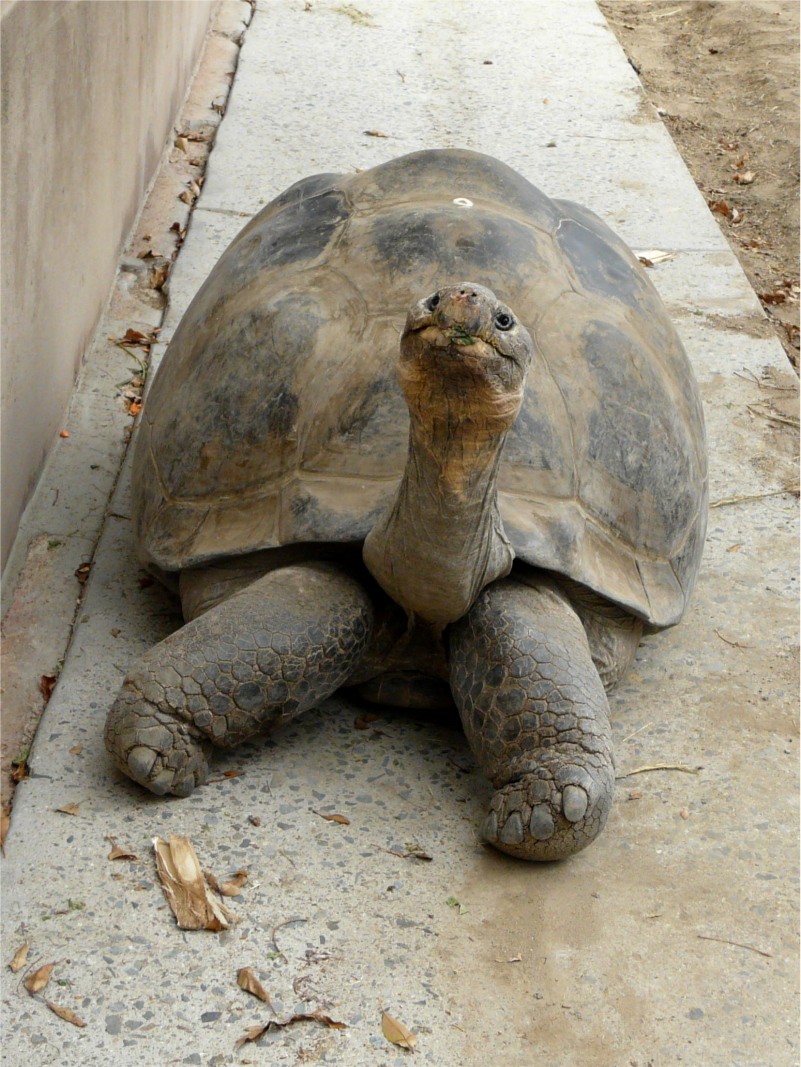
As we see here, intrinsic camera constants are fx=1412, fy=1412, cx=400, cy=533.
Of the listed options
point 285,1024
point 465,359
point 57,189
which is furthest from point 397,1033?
point 57,189

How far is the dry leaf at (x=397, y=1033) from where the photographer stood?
90.9 inches

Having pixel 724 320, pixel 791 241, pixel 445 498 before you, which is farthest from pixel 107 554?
pixel 791 241

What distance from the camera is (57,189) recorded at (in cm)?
375

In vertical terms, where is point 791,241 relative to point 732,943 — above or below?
below

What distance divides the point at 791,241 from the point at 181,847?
15.5 ft

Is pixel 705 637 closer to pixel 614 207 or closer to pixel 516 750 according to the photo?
pixel 516 750

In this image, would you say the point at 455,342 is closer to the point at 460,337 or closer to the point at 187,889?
the point at 460,337

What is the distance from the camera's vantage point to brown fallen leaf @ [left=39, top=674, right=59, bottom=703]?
3.10m

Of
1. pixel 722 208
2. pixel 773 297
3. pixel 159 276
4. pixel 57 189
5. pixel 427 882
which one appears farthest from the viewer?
pixel 722 208

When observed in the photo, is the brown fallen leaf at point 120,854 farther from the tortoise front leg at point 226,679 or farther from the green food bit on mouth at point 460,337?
the green food bit on mouth at point 460,337

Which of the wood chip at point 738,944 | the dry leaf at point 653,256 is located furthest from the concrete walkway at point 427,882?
the dry leaf at point 653,256

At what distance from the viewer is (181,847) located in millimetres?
2633

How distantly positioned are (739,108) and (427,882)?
20.7 feet

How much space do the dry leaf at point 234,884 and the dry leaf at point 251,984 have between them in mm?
189
